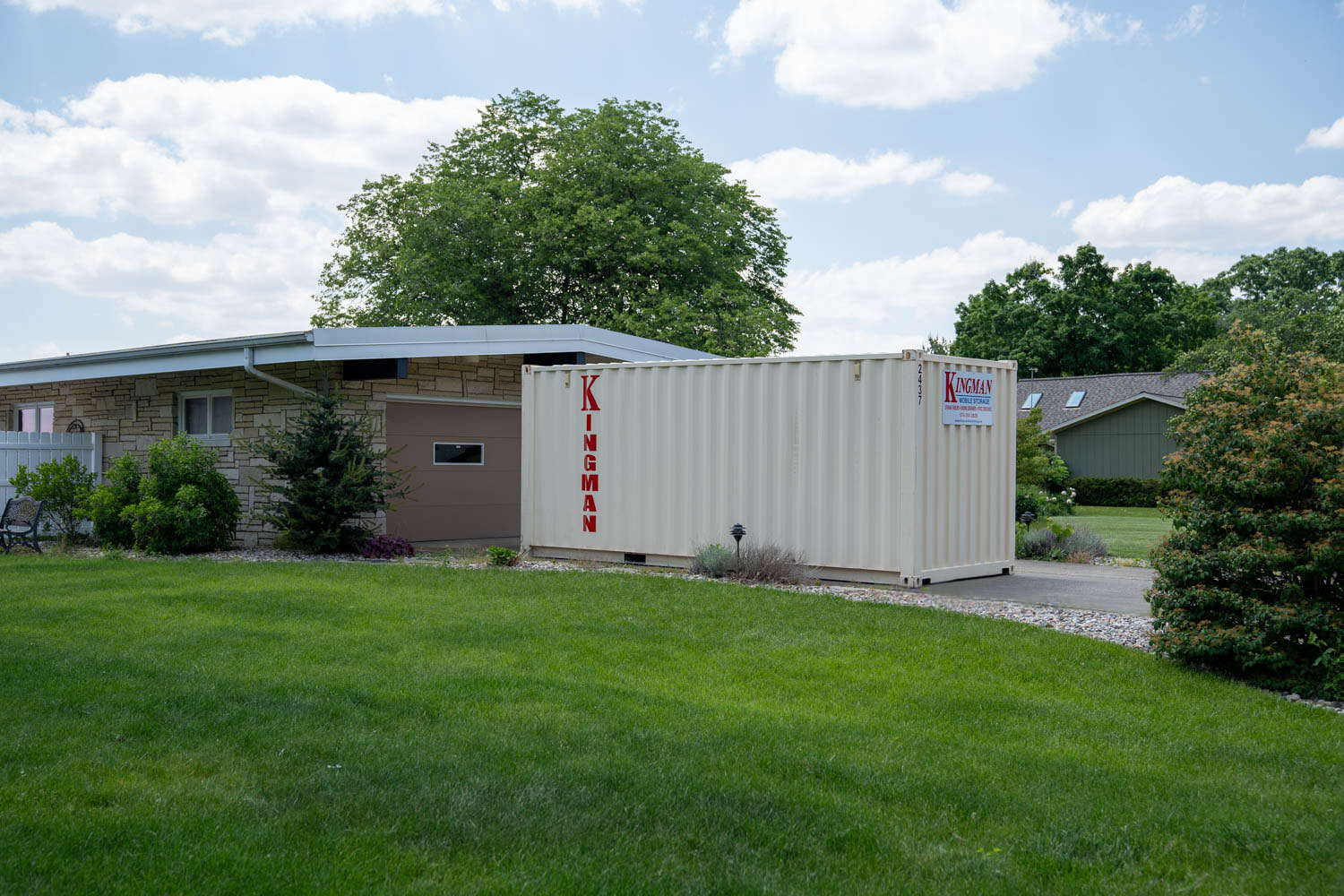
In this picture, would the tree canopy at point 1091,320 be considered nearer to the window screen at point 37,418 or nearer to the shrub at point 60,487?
the window screen at point 37,418

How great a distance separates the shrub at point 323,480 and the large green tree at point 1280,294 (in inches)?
974

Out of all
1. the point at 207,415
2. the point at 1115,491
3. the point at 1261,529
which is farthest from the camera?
the point at 1115,491

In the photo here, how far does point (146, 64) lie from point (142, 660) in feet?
37.7

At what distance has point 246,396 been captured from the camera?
50.0ft

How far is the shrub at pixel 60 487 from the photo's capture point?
1467cm

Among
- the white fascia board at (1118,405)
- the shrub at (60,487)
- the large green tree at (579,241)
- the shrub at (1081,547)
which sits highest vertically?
the large green tree at (579,241)

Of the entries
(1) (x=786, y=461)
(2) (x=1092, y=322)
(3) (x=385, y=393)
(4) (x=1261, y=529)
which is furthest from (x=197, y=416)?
(2) (x=1092, y=322)

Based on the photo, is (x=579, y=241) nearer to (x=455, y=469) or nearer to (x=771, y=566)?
(x=455, y=469)

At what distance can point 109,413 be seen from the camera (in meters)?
17.2

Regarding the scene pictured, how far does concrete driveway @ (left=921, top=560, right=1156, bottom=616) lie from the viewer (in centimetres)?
1002

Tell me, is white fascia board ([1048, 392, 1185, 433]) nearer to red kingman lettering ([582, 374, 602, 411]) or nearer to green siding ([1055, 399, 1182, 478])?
green siding ([1055, 399, 1182, 478])

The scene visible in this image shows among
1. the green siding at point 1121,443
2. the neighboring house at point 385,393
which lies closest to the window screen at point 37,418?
the neighboring house at point 385,393

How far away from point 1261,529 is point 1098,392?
34.0 meters

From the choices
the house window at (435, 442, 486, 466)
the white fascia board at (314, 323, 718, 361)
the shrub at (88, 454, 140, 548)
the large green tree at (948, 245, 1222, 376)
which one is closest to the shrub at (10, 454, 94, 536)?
the shrub at (88, 454, 140, 548)
